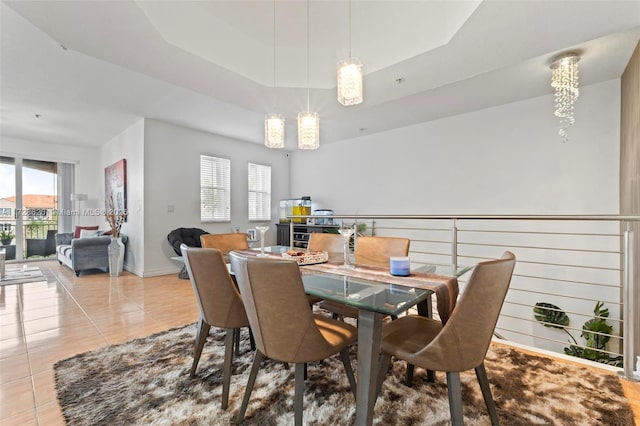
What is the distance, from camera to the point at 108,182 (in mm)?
6062

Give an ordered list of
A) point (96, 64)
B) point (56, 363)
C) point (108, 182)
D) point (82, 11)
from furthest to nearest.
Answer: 1. point (108, 182)
2. point (96, 64)
3. point (56, 363)
4. point (82, 11)

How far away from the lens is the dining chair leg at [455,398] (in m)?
1.16

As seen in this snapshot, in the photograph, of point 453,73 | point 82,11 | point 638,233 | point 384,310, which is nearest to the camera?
point 384,310

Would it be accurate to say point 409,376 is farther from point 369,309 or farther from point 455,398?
point 369,309

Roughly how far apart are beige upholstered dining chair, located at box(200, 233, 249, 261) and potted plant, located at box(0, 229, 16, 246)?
251 inches

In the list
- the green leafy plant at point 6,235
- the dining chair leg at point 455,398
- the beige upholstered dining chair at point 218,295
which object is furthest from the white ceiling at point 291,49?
the green leafy plant at point 6,235

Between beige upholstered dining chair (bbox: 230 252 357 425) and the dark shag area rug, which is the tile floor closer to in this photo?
the dark shag area rug

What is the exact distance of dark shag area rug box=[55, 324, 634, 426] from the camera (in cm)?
143

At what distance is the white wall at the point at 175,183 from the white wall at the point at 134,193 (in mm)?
109

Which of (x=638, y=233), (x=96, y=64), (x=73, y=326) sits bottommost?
(x=73, y=326)

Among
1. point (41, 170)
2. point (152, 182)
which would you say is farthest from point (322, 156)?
point (41, 170)

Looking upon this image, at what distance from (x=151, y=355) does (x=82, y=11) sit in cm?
246

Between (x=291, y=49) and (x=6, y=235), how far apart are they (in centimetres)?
731

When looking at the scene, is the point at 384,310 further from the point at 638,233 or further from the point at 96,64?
the point at 96,64
